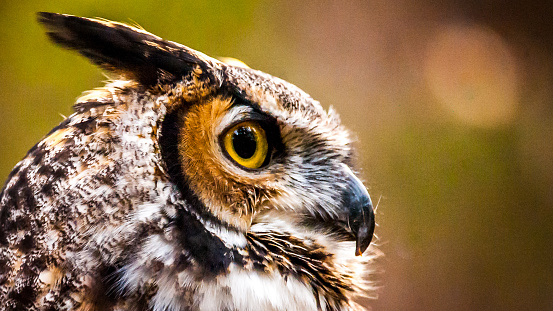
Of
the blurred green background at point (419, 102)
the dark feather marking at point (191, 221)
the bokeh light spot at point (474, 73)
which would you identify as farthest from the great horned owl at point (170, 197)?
the bokeh light spot at point (474, 73)

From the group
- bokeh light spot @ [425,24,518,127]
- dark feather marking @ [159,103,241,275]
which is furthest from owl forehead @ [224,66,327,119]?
bokeh light spot @ [425,24,518,127]

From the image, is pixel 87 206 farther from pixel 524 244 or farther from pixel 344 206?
pixel 524 244

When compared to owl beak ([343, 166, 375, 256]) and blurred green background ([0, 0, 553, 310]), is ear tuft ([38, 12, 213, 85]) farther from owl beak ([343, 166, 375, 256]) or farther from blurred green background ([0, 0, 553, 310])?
owl beak ([343, 166, 375, 256])

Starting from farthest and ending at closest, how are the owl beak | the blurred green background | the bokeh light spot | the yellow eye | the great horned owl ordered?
1. the bokeh light spot
2. the blurred green background
3. the owl beak
4. the yellow eye
5. the great horned owl

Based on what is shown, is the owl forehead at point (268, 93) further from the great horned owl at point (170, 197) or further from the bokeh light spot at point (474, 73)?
the bokeh light spot at point (474, 73)

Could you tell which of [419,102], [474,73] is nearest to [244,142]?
[474,73]
